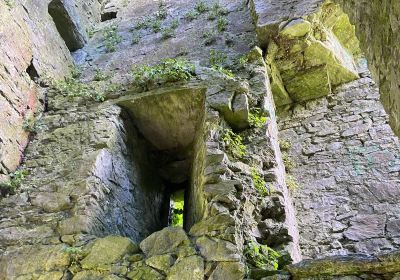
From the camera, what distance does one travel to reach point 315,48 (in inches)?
203

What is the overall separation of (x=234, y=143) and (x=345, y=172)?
1422 millimetres

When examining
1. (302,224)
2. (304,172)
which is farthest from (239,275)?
(304,172)

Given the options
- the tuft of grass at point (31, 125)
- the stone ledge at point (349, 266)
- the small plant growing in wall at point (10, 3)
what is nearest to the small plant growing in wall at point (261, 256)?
the stone ledge at point (349, 266)

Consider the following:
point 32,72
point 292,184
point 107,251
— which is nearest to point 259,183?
point 292,184

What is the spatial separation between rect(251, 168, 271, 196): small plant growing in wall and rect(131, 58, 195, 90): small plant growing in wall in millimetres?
1503

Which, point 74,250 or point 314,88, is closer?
point 74,250

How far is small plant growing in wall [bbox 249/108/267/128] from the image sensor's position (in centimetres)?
408

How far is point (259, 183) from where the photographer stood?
3.55 meters

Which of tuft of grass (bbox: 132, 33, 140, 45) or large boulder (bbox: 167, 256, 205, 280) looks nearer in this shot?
large boulder (bbox: 167, 256, 205, 280)

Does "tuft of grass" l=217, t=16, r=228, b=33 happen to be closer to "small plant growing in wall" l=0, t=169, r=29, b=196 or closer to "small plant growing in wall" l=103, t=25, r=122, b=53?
"small plant growing in wall" l=103, t=25, r=122, b=53

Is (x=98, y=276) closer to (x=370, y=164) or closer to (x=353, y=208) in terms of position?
(x=353, y=208)

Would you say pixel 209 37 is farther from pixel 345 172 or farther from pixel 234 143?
pixel 345 172

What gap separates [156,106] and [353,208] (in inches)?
89.9

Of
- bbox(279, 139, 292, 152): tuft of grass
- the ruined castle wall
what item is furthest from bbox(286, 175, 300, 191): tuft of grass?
the ruined castle wall
